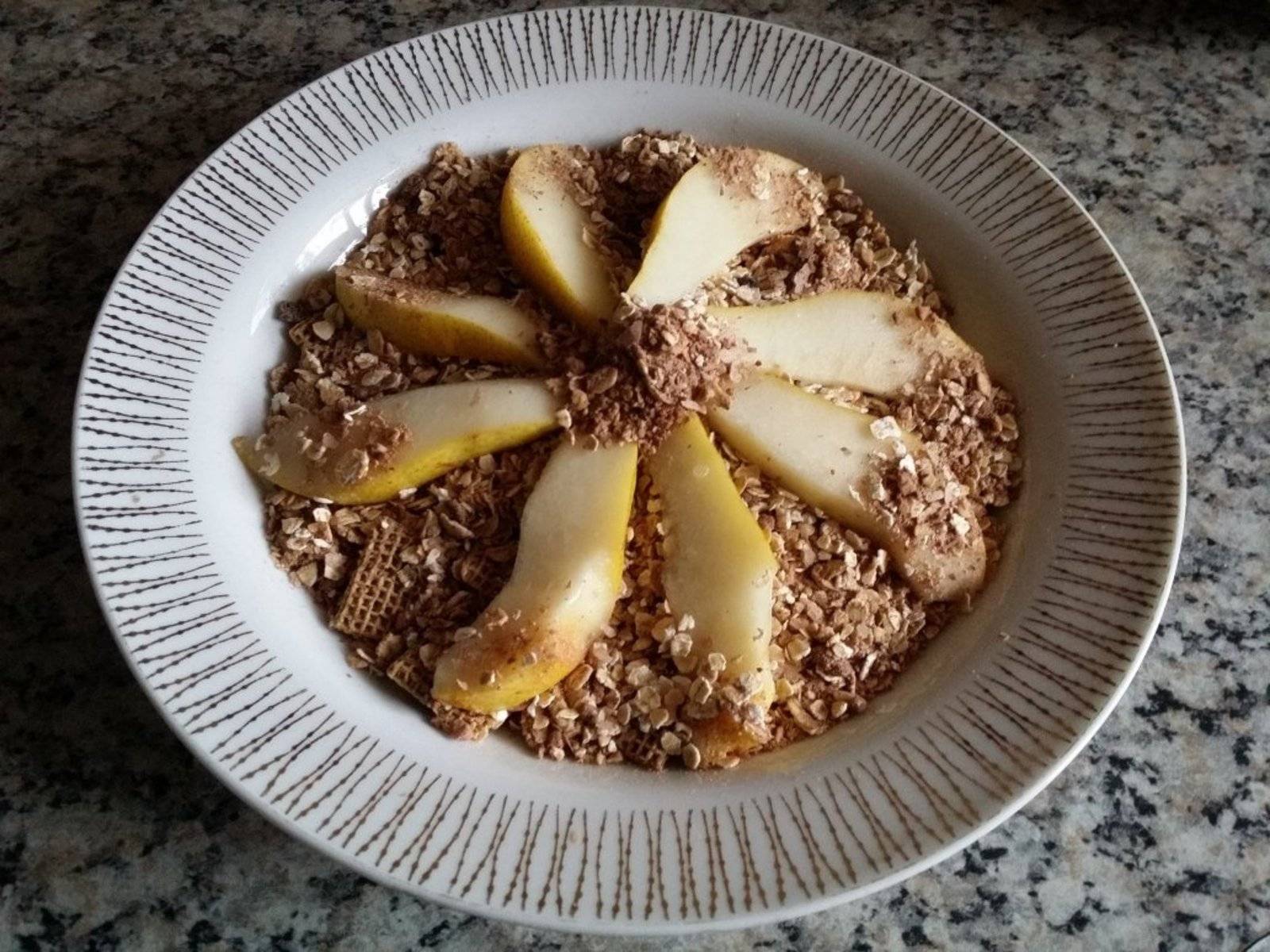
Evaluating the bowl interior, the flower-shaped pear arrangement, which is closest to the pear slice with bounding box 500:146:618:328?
the flower-shaped pear arrangement

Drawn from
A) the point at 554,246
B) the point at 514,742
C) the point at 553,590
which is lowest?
the point at 514,742

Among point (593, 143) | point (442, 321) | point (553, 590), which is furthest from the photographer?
point (593, 143)

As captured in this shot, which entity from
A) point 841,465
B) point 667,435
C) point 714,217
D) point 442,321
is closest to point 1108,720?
point 841,465

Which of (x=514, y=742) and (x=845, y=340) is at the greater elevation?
(x=845, y=340)

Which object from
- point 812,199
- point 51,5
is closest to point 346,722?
point 812,199

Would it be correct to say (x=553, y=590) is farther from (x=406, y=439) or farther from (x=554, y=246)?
(x=554, y=246)

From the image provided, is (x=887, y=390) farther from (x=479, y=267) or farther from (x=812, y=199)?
(x=479, y=267)

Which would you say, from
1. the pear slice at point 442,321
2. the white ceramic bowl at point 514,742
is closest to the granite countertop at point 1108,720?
the white ceramic bowl at point 514,742

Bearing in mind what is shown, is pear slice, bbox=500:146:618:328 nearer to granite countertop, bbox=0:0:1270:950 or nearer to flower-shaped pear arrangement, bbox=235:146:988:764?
→ flower-shaped pear arrangement, bbox=235:146:988:764

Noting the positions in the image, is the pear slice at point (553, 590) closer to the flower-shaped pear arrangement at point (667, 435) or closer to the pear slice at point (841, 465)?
the flower-shaped pear arrangement at point (667, 435)
